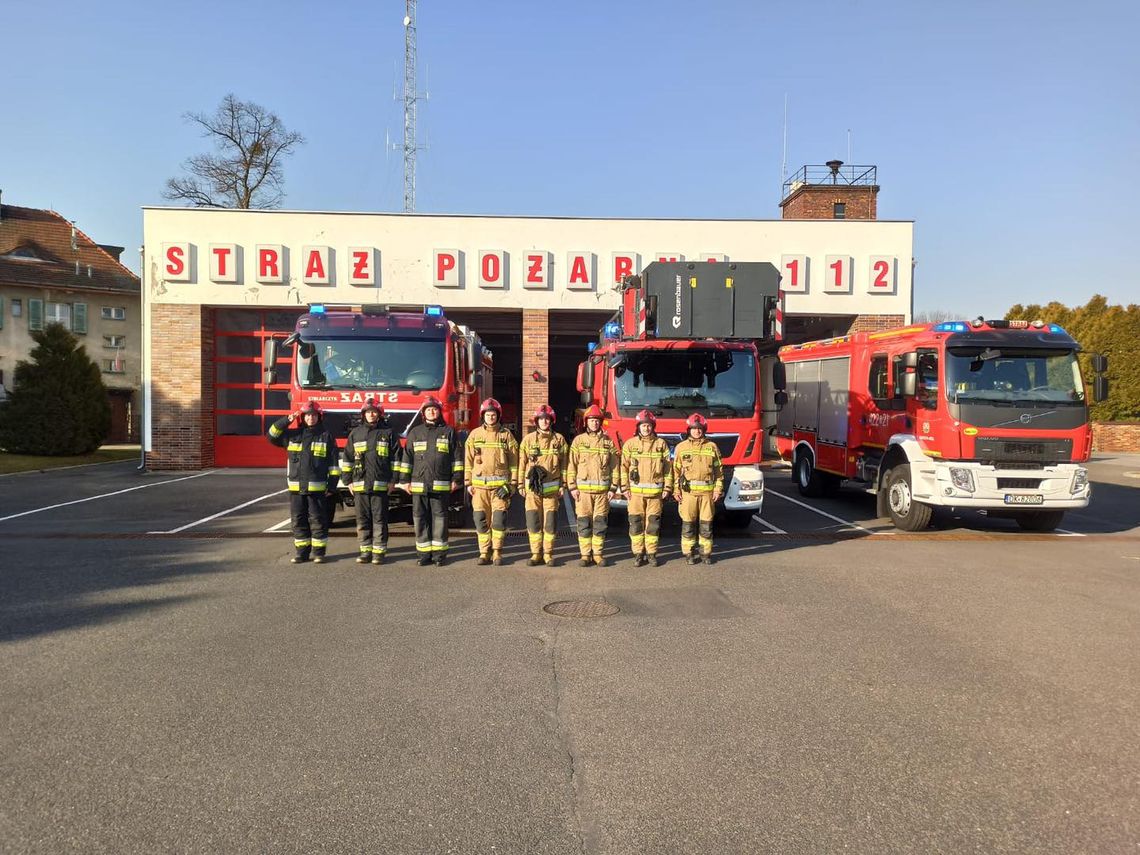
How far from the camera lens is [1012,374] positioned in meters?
10.3

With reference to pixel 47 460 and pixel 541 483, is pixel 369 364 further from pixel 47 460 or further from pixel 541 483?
pixel 47 460

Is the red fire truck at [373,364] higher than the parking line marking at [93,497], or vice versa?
the red fire truck at [373,364]

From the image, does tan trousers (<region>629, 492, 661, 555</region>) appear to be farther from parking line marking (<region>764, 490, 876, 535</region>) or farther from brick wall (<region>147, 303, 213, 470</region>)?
brick wall (<region>147, 303, 213, 470</region>)

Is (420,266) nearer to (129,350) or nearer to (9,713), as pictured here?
(9,713)

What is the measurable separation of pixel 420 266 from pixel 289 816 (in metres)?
17.7

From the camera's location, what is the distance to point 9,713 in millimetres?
4266

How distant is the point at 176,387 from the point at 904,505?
16.8 m

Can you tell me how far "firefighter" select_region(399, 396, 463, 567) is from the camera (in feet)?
27.7

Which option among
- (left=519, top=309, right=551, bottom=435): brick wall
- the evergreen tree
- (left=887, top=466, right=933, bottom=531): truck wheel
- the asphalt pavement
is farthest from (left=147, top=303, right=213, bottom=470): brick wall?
(left=887, top=466, right=933, bottom=531): truck wheel

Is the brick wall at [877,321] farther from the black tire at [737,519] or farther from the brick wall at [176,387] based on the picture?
the brick wall at [176,387]

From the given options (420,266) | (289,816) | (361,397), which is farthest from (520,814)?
(420,266)

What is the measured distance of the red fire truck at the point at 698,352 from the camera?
987cm

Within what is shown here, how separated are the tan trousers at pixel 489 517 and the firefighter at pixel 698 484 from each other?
1936 mm

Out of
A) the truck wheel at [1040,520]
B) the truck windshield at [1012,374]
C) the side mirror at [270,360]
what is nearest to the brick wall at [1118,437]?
the truck wheel at [1040,520]
